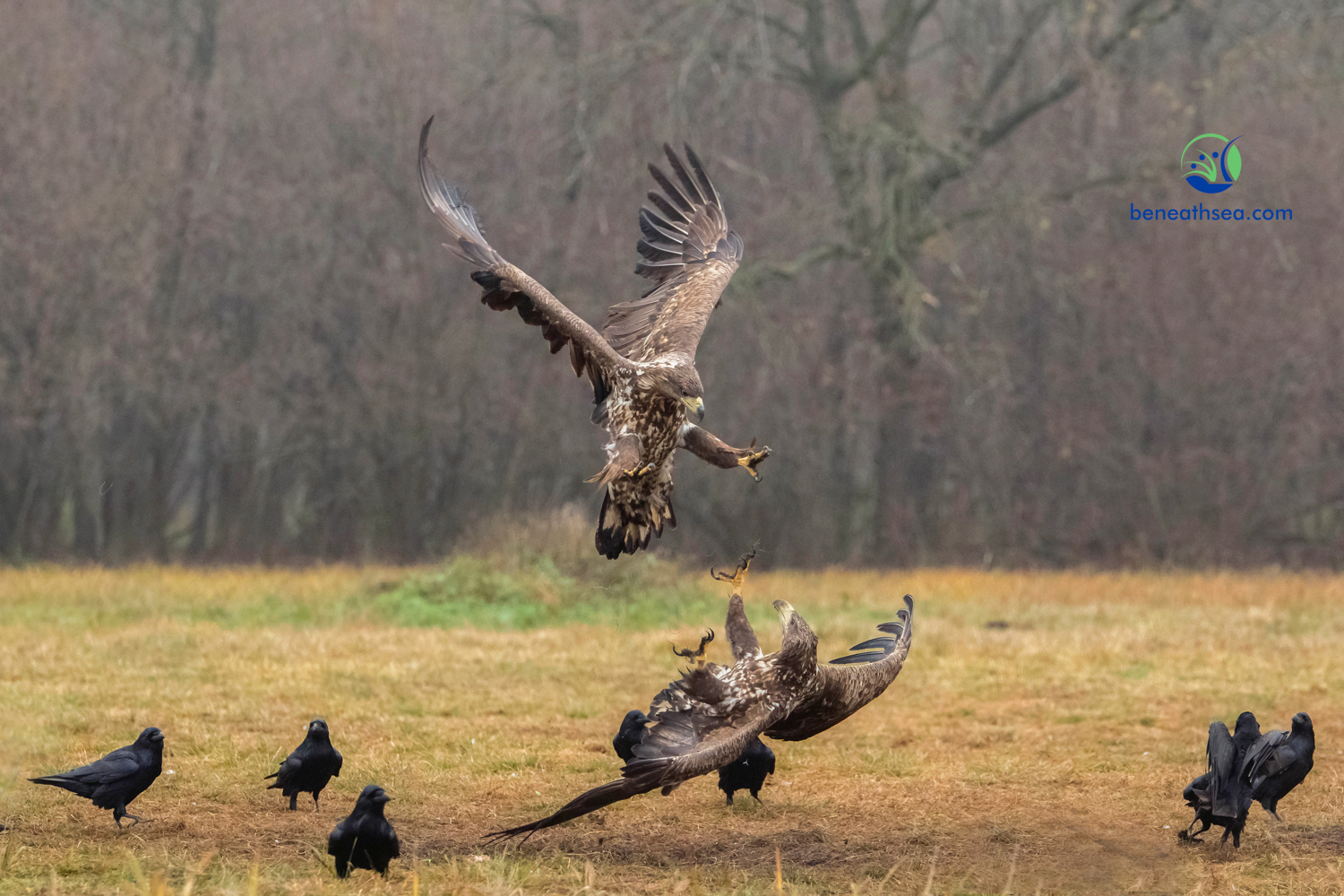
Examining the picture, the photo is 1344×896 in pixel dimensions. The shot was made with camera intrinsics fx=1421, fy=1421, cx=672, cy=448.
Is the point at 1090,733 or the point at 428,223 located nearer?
the point at 1090,733

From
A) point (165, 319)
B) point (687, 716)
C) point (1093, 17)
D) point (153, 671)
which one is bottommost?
point (153, 671)

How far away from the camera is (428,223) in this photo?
20969 mm

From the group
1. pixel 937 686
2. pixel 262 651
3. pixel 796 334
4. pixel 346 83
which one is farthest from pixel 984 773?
pixel 346 83

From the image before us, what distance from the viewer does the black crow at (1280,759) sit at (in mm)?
6441

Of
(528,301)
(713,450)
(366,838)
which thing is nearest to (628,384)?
(713,450)

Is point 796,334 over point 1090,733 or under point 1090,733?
over

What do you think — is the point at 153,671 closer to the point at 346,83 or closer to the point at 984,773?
the point at 984,773

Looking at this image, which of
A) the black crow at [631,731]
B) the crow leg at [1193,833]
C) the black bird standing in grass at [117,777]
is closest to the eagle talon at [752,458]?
the black crow at [631,731]

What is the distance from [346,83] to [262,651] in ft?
39.1

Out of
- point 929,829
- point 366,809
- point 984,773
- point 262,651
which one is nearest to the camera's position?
point 366,809

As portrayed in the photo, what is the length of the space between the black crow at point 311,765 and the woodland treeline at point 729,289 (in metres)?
13.0

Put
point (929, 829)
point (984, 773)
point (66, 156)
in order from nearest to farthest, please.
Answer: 1. point (929, 829)
2. point (984, 773)
3. point (66, 156)

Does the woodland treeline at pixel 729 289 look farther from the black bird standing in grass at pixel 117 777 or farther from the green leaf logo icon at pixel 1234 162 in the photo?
the black bird standing in grass at pixel 117 777

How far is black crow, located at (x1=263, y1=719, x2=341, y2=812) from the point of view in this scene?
261 inches
